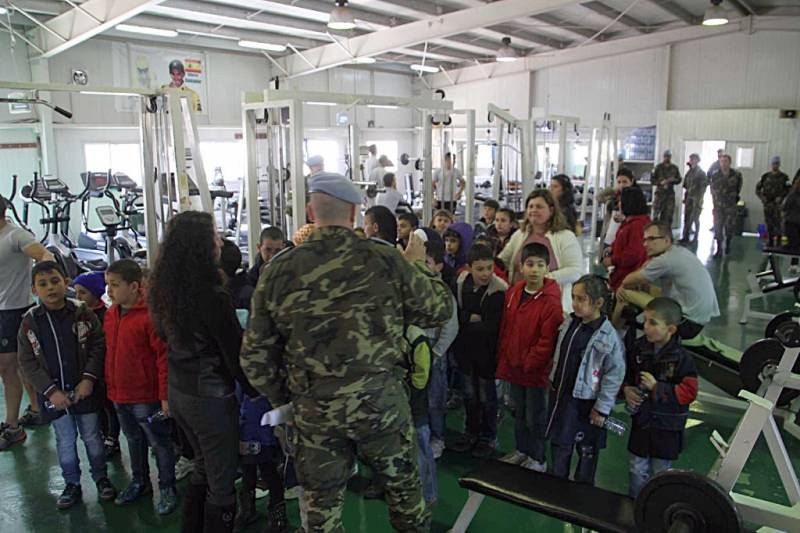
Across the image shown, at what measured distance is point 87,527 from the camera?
3.14 metres

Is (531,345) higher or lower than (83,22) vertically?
lower

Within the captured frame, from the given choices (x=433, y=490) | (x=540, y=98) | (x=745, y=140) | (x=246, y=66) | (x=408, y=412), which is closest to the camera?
(x=408, y=412)

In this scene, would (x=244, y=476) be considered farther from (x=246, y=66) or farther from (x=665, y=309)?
(x=246, y=66)

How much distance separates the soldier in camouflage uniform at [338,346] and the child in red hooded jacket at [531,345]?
47.9 inches

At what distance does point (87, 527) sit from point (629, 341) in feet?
10.6

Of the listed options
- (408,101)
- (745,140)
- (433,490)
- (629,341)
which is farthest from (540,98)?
(433,490)

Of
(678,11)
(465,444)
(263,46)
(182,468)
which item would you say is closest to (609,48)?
(678,11)

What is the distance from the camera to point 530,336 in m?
3.29

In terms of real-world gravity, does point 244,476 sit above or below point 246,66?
below

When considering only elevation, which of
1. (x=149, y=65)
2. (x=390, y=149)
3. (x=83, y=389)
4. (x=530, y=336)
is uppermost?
(x=149, y=65)

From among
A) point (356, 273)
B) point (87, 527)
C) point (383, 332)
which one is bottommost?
point (87, 527)

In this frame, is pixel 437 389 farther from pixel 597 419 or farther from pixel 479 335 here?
pixel 597 419

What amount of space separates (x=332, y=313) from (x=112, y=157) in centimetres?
1134

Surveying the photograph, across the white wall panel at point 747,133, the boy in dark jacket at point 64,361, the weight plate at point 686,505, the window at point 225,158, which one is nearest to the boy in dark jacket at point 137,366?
the boy in dark jacket at point 64,361
